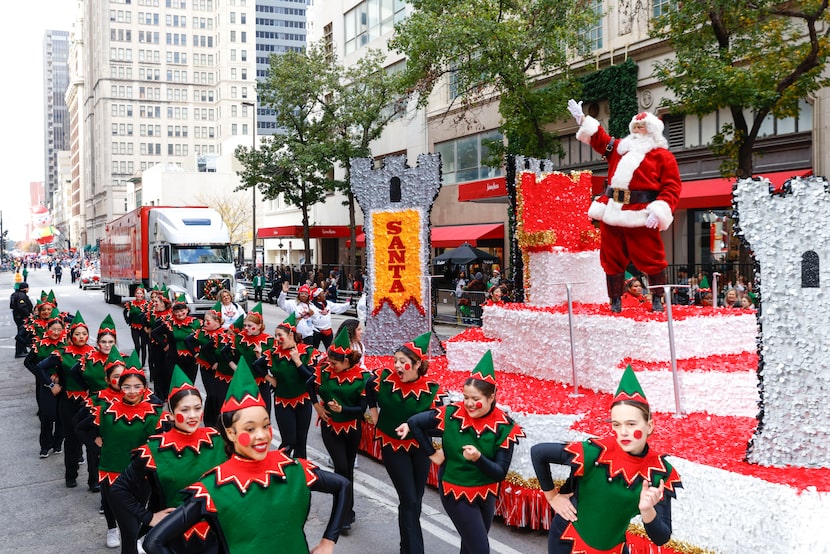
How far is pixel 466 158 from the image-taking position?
109 feet

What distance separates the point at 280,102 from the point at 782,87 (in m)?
24.3

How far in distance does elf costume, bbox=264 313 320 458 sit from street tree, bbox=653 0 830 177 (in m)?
11.3

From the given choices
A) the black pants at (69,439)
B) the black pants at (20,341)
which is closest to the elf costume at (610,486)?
the black pants at (69,439)

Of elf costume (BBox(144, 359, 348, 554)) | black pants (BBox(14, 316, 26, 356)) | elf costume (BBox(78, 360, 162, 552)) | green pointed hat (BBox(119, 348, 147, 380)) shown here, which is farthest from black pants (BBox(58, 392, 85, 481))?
black pants (BBox(14, 316, 26, 356))

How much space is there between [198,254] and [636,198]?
2038cm

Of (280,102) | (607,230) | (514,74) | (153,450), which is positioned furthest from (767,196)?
(280,102)

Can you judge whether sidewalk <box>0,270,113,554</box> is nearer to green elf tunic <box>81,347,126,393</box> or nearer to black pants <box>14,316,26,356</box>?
green elf tunic <box>81,347,126,393</box>

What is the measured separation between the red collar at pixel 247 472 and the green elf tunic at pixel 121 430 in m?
2.50

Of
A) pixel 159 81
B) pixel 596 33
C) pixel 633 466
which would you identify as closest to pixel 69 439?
pixel 633 466

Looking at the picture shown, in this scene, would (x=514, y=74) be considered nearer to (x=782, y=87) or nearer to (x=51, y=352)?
(x=782, y=87)

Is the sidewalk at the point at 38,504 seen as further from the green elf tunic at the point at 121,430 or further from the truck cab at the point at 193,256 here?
the truck cab at the point at 193,256

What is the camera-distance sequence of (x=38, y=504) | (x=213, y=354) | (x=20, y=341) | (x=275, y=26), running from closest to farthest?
(x=38, y=504), (x=213, y=354), (x=20, y=341), (x=275, y=26)

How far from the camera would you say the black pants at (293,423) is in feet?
27.2

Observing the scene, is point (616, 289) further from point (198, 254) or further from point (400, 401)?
point (198, 254)
